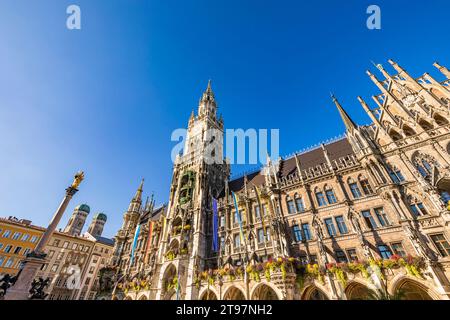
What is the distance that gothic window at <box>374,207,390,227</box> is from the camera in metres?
20.4

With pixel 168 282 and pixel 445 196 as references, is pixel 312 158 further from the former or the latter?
pixel 168 282

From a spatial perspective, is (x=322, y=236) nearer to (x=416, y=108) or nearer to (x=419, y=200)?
(x=419, y=200)

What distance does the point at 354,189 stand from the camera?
23.8 m

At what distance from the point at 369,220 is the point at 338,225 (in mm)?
3054

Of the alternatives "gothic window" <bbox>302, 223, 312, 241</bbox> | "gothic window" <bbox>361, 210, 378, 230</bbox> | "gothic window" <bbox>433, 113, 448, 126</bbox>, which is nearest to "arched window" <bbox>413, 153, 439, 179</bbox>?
"gothic window" <bbox>433, 113, 448, 126</bbox>

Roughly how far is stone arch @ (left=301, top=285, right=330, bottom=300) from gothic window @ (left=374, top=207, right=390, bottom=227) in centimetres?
937

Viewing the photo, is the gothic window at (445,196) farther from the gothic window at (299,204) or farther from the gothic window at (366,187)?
the gothic window at (299,204)

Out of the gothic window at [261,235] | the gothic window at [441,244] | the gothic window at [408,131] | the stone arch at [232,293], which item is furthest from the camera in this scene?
the gothic window at [261,235]

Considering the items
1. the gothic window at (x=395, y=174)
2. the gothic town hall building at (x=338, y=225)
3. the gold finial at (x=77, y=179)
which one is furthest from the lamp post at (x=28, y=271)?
the gothic window at (x=395, y=174)

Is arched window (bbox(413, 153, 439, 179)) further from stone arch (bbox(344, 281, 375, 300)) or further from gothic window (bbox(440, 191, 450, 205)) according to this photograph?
stone arch (bbox(344, 281, 375, 300))

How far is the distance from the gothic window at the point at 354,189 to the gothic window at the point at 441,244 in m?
6.72

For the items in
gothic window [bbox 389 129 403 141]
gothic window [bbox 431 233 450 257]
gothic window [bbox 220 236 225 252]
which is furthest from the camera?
gothic window [bbox 220 236 225 252]

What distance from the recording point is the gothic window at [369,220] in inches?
822

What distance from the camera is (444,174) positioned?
739 inches
